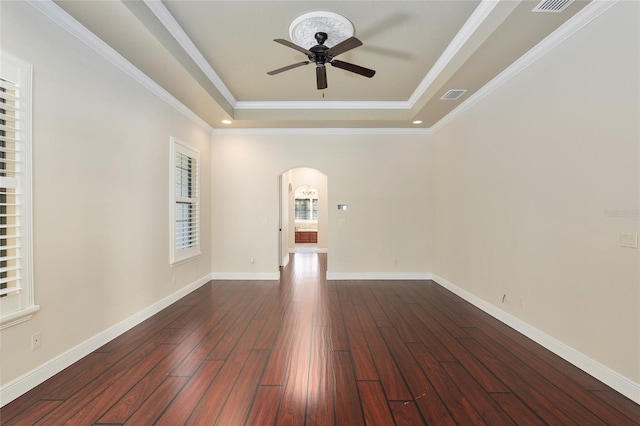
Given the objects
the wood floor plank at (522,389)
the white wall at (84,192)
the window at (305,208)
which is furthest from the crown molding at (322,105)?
the window at (305,208)

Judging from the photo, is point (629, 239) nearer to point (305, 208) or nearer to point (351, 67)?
point (351, 67)

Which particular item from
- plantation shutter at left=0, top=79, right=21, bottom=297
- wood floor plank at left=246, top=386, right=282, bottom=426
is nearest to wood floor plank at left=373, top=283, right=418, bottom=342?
wood floor plank at left=246, top=386, right=282, bottom=426

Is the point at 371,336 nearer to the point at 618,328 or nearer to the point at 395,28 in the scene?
the point at 618,328

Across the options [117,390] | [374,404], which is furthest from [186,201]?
[374,404]

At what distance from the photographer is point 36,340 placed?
81.4 inches

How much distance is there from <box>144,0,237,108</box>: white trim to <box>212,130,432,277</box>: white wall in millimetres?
1444

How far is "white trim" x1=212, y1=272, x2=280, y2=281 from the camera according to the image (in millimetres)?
5402

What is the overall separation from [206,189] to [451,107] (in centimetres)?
443

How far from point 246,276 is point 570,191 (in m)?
4.95

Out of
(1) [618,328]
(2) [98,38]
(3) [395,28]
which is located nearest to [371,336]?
(1) [618,328]

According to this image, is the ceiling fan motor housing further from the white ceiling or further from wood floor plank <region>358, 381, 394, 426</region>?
wood floor plank <region>358, 381, 394, 426</region>

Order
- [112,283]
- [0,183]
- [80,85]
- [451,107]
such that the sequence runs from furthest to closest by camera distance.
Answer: [451,107] → [112,283] → [80,85] → [0,183]

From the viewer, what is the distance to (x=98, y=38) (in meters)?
2.55

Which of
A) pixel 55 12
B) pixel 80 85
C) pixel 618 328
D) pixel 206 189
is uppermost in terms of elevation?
pixel 55 12
